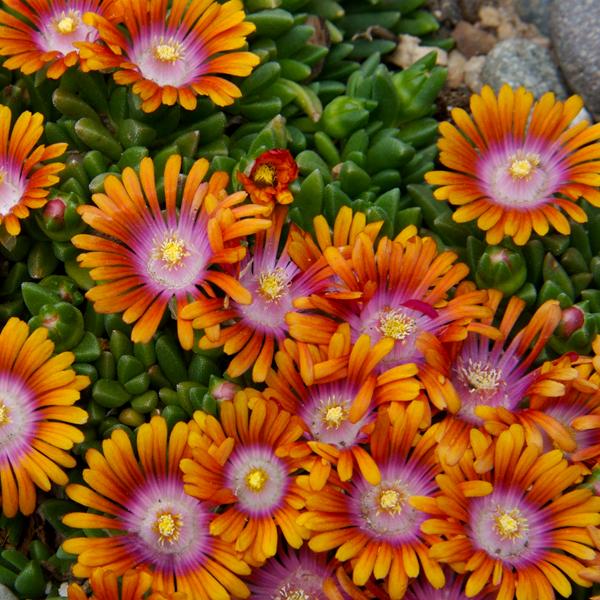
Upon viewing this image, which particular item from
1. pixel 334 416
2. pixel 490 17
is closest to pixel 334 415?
pixel 334 416

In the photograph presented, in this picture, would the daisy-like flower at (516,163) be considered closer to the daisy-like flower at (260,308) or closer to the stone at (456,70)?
the daisy-like flower at (260,308)

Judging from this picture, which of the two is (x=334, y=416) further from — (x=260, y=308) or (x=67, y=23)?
(x=67, y=23)

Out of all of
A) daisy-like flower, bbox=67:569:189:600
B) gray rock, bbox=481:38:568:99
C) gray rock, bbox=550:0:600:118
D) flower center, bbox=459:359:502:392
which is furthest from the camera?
gray rock, bbox=481:38:568:99

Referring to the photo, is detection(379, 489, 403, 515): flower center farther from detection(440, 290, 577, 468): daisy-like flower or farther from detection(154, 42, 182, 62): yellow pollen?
detection(154, 42, 182, 62): yellow pollen

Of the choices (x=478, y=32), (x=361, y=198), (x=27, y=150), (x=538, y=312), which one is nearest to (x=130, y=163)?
(x=27, y=150)

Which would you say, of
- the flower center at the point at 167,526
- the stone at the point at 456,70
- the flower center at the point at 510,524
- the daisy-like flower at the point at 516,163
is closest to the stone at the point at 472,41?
the stone at the point at 456,70

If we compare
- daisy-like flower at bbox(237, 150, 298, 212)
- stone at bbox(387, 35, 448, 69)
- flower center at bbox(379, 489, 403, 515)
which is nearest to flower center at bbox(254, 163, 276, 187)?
daisy-like flower at bbox(237, 150, 298, 212)

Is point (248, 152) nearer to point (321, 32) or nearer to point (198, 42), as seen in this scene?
point (198, 42)

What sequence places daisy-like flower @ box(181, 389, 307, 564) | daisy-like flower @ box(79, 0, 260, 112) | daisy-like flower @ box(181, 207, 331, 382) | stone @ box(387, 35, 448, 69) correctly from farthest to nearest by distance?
1. stone @ box(387, 35, 448, 69)
2. daisy-like flower @ box(79, 0, 260, 112)
3. daisy-like flower @ box(181, 207, 331, 382)
4. daisy-like flower @ box(181, 389, 307, 564)
